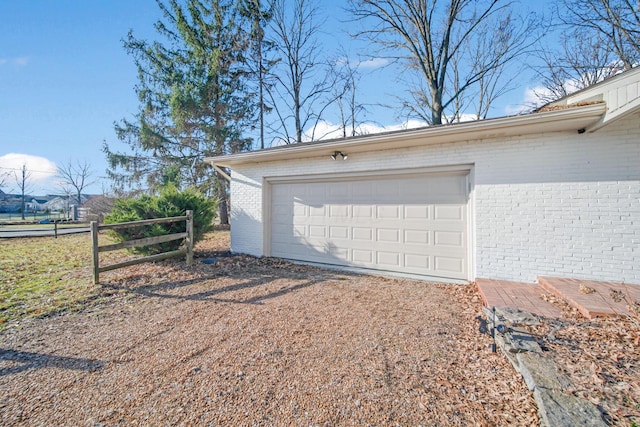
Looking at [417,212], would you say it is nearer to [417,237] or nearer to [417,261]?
[417,237]

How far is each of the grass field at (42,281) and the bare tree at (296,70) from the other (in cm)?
1099

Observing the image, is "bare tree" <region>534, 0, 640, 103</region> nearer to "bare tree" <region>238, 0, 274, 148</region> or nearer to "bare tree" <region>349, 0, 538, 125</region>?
"bare tree" <region>349, 0, 538, 125</region>

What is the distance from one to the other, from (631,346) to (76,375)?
15.7 feet

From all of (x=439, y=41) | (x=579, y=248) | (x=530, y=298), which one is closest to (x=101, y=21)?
(x=530, y=298)

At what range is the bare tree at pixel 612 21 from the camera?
28.9ft

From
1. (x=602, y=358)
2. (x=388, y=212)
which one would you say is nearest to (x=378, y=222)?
(x=388, y=212)

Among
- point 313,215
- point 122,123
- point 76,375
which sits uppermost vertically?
point 122,123

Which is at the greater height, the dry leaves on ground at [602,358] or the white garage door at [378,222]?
the white garage door at [378,222]

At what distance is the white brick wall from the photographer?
3.88 meters

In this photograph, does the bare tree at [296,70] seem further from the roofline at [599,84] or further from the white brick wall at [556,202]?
the roofline at [599,84]

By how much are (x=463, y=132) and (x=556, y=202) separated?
1.81 m

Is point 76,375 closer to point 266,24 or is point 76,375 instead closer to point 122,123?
point 122,123

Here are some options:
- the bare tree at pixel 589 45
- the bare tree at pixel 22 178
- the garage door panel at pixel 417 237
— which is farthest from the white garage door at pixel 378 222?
the bare tree at pixel 22 178

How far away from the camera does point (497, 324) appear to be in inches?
107
